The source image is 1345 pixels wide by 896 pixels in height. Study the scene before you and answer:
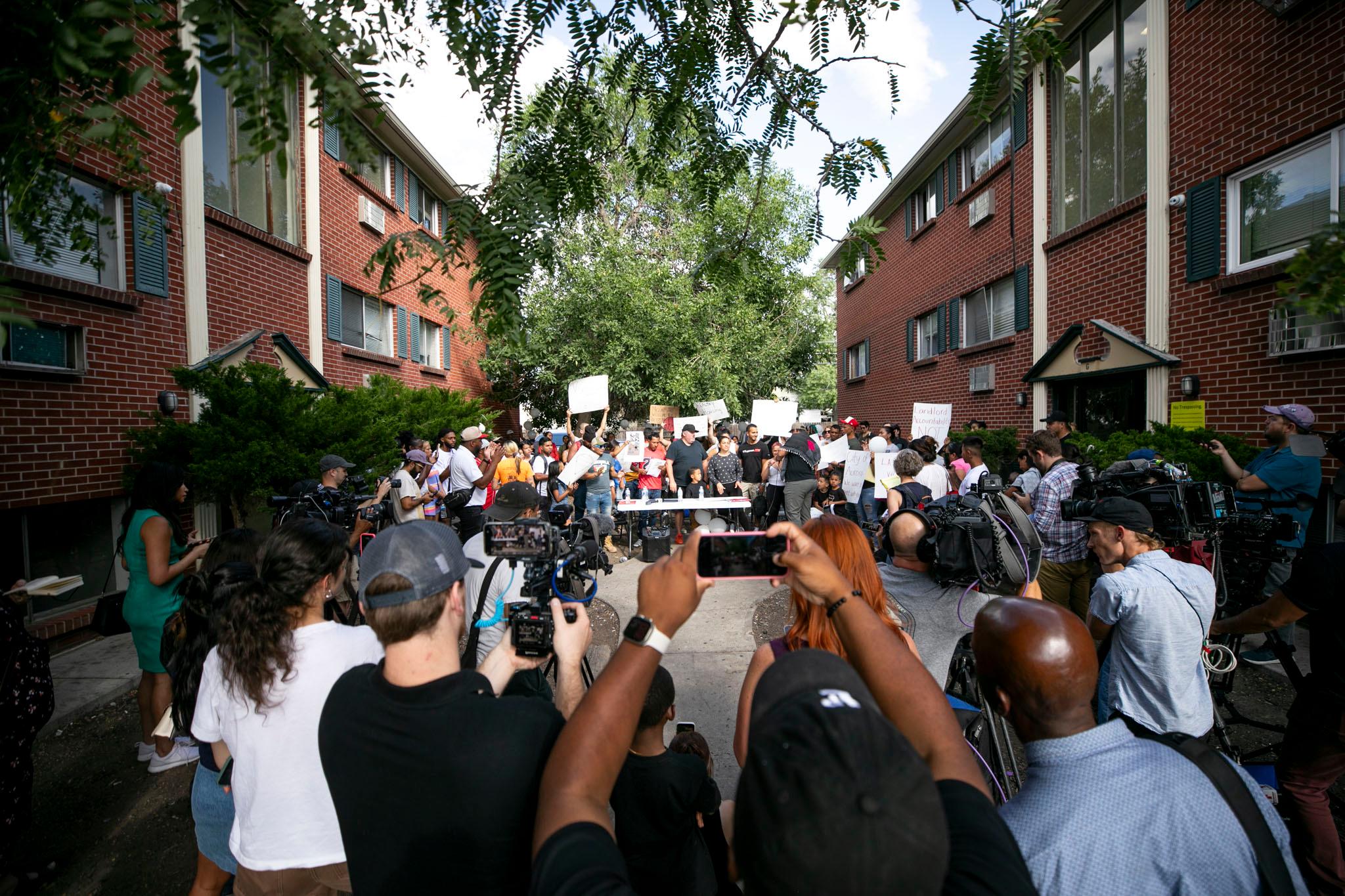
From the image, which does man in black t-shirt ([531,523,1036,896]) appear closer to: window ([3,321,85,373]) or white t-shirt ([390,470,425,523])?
white t-shirt ([390,470,425,523])

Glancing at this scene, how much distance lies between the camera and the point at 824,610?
195cm

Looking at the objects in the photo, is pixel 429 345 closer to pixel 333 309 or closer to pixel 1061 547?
pixel 333 309

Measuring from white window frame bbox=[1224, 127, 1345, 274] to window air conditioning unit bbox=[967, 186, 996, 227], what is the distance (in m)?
5.29

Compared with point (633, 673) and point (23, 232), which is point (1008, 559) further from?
point (23, 232)

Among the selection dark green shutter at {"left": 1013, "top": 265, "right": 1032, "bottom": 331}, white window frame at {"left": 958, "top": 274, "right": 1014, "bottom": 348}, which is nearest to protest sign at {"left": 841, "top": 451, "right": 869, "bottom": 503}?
dark green shutter at {"left": 1013, "top": 265, "right": 1032, "bottom": 331}

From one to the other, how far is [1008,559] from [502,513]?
295cm

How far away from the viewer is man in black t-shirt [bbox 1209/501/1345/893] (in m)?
2.49

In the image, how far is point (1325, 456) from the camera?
5578 mm

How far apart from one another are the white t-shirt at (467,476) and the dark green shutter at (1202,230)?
28.1ft

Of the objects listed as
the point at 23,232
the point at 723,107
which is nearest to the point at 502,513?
the point at 23,232

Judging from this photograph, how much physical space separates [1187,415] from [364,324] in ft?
42.9

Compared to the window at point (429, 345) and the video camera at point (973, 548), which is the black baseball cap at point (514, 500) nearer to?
the video camera at point (973, 548)

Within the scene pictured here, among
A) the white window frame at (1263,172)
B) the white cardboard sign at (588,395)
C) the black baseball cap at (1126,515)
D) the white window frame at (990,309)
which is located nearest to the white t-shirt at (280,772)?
the black baseball cap at (1126,515)

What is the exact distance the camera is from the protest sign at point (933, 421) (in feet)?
33.6
